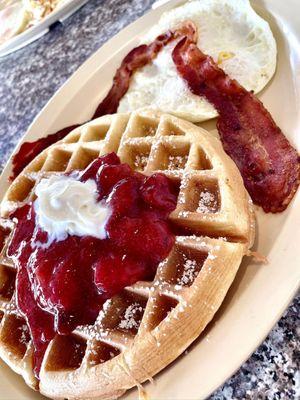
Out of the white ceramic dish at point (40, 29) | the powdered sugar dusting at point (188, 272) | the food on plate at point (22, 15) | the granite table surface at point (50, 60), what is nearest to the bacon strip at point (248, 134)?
the powdered sugar dusting at point (188, 272)

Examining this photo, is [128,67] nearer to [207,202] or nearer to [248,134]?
[248,134]

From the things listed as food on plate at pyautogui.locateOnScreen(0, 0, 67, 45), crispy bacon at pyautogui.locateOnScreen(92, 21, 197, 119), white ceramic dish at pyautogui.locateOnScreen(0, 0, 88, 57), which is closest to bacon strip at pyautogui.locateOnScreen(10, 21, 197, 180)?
crispy bacon at pyautogui.locateOnScreen(92, 21, 197, 119)

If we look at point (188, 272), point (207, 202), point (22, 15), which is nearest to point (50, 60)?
point (22, 15)

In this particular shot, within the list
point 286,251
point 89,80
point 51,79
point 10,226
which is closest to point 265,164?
point 286,251

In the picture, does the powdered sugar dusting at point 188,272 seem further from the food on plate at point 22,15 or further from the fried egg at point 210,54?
the food on plate at point 22,15

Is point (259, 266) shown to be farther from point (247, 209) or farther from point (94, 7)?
point (94, 7)

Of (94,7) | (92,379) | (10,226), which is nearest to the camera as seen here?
(92,379)
